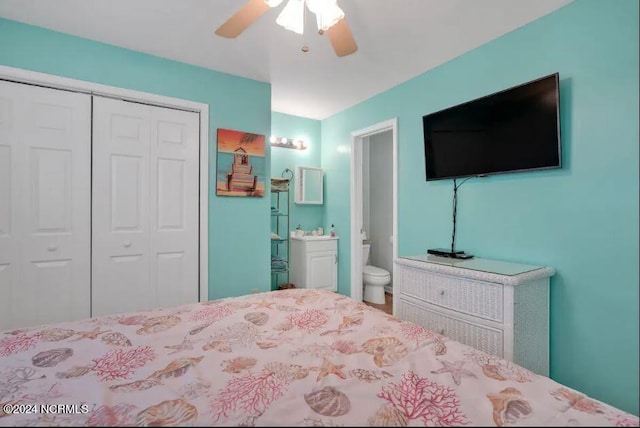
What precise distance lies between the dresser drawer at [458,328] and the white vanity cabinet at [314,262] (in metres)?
1.55

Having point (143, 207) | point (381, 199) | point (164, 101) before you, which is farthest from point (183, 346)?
point (381, 199)

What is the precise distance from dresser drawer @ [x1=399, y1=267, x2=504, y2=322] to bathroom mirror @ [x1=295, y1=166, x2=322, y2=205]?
1.96m

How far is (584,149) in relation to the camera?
6.12 feet

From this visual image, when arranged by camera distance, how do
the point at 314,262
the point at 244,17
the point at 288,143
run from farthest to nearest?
the point at 288,143, the point at 314,262, the point at 244,17

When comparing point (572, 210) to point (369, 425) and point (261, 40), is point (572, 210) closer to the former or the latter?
point (369, 425)

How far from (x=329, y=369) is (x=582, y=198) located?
72.6 inches

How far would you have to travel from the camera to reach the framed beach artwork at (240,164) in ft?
9.71

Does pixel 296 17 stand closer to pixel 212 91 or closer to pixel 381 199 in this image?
pixel 212 91

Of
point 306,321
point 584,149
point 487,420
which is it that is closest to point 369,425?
point 487,420

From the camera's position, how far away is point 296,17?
1.63 m

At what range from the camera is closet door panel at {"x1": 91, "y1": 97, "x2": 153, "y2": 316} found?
2463mm

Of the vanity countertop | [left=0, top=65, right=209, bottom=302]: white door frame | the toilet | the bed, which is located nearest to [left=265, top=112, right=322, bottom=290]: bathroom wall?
the vanity countertop

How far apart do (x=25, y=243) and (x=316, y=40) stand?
256 cm

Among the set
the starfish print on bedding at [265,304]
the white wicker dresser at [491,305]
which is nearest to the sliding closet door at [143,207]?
the starfish print on bedding at [265,304]
